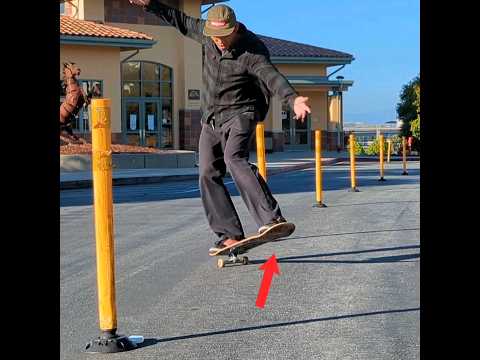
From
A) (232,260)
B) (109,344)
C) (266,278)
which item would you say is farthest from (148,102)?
(109,344)

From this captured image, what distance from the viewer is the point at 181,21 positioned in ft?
19.5

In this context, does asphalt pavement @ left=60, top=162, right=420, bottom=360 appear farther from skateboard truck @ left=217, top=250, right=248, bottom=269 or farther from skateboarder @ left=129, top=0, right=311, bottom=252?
skateboarder @ left=129, top=0, right=311, bottom=252

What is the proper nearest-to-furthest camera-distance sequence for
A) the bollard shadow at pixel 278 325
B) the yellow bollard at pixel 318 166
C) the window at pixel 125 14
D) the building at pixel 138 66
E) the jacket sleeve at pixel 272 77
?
the bollard shadow at pixel 278 325, the jacket sleeve at pixel 272 77, the yellow bollard at pixel 318 166, the building at pixel 138 66, the window at pixel 125 14

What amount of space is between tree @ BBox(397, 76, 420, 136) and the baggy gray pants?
37886 millimetres

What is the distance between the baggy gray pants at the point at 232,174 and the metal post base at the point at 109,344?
175cm

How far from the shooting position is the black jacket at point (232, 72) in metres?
5.74

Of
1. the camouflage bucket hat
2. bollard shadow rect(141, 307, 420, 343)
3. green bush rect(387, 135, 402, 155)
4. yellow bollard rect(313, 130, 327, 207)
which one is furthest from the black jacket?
green bush rect(387, 135, 402, 155)

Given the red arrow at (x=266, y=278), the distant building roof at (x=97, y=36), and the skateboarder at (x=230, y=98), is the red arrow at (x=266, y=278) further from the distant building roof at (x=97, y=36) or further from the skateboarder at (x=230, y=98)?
the distant building roof at (x=97, y=36)

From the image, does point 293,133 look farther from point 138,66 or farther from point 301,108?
point 301,108

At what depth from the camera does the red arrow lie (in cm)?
586

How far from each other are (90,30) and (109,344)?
26.8 m

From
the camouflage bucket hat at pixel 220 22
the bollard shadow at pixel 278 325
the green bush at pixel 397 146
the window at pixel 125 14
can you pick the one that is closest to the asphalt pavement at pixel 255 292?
the bollard shadow at pixel 278 325
